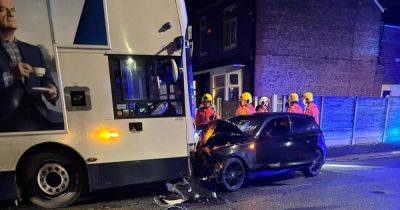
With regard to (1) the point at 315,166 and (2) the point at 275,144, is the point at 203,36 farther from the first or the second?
Answer: (2) the point at 275,144

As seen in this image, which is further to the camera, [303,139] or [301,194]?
[303,139]

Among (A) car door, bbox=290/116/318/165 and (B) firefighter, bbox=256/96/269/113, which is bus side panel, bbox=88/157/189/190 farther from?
(B) firefighter, bbox=256/96/269/113

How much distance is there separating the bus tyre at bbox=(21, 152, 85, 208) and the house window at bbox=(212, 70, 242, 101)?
35.6ft

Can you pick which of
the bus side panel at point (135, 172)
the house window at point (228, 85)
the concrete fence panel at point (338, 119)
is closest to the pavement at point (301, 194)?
the bus side panel at point (135, 172)

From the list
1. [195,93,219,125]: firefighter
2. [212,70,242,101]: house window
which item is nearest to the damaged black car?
[195,93,219,125]: firefighter

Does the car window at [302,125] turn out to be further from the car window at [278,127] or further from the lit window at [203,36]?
the lit window at [203,36]

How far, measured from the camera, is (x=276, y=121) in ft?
22.9

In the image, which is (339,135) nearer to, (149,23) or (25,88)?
(149,23)

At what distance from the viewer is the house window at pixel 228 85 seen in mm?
15234

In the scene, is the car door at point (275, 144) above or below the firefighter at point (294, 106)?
below

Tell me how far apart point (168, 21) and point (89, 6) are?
1331mm

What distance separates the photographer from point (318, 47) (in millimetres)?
15352

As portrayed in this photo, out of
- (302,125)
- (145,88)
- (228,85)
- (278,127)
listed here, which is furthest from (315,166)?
(228,85)

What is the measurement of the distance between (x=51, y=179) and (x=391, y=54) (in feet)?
61.2
